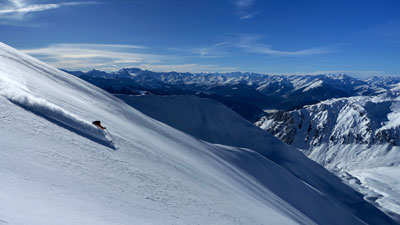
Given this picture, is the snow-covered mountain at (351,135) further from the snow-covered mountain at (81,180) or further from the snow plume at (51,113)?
the snow plume at (51,113)

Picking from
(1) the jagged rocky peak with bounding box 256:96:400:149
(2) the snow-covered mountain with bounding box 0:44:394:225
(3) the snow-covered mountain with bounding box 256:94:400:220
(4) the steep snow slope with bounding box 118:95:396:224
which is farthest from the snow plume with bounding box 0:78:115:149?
(1) the jagged rocky peak with bounding box 256:96:400:149

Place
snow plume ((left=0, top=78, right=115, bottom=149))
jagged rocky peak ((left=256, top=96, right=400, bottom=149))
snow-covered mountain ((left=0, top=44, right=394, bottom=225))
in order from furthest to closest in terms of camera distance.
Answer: jagged rocky peak ((left=256, top=96, right=400, bottom=149)) → snow plume ((left=0, top=78, right=115, bottom=149)) → snow-covered mountain ((left=0, top=44, right=394, bottom=225))

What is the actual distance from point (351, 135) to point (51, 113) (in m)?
185

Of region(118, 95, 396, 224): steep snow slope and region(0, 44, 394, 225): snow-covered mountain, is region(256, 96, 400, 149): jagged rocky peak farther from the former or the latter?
region(0, 44, 394, 225): snow-covered mountain

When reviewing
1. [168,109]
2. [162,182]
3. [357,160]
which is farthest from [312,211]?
[357,160]

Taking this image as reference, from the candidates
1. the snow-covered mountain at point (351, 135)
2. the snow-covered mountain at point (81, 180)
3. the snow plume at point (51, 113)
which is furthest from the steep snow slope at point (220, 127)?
the snow plume at point (51, 113)

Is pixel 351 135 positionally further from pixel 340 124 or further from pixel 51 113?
pixel 51 113

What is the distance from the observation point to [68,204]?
554 cm

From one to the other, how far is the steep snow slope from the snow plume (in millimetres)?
65747

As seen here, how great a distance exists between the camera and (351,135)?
6427 inches

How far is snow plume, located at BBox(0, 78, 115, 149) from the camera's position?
396 inches

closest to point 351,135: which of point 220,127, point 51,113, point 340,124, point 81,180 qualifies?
point 340,124

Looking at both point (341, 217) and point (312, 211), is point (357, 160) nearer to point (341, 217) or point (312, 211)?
point (341, 217)

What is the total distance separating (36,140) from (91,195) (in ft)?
9.40
